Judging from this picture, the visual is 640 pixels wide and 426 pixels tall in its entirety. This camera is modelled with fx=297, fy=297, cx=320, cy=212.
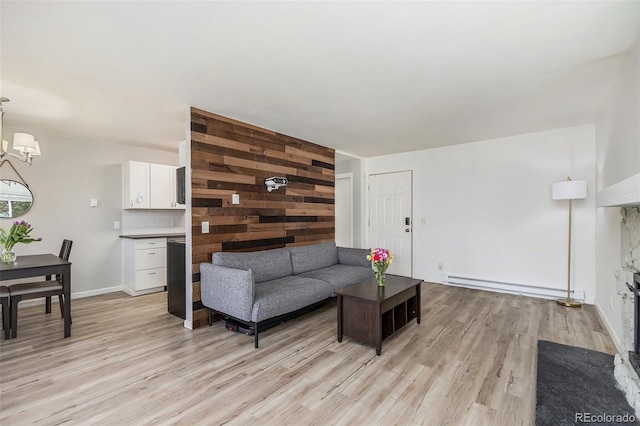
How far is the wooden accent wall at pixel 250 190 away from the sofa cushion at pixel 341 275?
73 cm

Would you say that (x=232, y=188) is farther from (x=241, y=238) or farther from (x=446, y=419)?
(x=446, y=419)

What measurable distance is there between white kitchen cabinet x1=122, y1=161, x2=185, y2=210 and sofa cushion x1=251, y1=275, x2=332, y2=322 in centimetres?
287

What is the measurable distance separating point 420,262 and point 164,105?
4.65m

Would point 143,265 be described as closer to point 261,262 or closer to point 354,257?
point 261,262

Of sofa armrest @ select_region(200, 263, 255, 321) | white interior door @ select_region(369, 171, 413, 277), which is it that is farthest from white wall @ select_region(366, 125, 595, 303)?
sofa armrest @ select_region(200, 263, 255, 321)

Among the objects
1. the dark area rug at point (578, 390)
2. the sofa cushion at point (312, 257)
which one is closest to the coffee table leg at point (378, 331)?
the dark area rug at point (578, 390)

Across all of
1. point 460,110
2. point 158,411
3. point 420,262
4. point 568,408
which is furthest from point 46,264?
point 420,262

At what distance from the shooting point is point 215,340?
115 inches

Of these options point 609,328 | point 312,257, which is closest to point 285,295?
point 312,257

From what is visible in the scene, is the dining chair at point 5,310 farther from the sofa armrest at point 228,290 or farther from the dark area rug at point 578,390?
the dark area rug at point 578,390

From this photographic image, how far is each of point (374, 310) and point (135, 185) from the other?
14.2 feet

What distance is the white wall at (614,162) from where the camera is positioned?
224 cm

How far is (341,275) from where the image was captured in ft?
12.6

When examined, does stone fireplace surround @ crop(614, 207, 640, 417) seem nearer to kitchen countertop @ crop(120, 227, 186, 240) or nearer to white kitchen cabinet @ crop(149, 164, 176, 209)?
kitchen countertop @ crop(120, 227, 186, 240)
